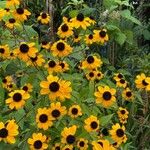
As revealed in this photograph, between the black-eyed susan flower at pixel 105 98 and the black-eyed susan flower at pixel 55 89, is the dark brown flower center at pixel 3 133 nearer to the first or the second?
the black-eyed susan flower at pixel 55 89

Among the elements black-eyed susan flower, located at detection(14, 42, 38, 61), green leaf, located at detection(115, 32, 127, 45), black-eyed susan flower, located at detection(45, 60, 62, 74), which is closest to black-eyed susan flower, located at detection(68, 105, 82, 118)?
black-eyed susan flower, located at detection(45, 60, 62, 74)

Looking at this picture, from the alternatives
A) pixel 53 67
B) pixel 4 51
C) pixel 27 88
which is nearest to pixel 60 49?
pixel 53 67

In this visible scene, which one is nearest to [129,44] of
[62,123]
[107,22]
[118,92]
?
[107,22]

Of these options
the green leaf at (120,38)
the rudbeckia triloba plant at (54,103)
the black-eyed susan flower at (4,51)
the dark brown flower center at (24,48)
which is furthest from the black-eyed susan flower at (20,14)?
the green leaf at (120,38)

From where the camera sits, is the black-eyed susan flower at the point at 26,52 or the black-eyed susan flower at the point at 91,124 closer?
the black-eyed susan flower at the point at 91,124

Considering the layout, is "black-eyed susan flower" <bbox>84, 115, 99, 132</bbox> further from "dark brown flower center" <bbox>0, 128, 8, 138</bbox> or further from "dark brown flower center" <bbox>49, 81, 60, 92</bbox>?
"dark brown flower center" <bbox>0, 128, 8, 138</bbox>

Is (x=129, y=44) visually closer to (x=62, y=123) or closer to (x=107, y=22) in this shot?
(x=107, y=22)
